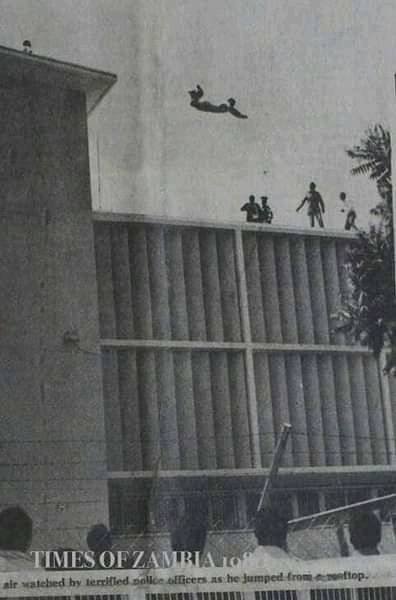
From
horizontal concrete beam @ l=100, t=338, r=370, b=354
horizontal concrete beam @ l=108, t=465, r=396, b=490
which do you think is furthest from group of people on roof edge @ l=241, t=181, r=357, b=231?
horizontal concrete beam @ l=108, t=465, r=396, b=490

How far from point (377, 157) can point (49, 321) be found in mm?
417

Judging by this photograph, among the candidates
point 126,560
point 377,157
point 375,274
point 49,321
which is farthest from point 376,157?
point 126,560

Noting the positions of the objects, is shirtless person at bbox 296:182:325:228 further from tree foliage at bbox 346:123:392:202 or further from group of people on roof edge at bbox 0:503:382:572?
group of people on roof edge at bbox 0:503:382:572

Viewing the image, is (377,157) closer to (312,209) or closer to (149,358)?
(312,209)

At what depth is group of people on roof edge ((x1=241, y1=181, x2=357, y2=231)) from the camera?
3.37ft

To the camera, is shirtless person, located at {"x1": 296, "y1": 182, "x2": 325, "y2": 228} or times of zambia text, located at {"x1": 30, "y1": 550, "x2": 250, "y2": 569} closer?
times of zambia text, located at {"x1": 30, "y1": 550, "x2": 250, "y2": 569}

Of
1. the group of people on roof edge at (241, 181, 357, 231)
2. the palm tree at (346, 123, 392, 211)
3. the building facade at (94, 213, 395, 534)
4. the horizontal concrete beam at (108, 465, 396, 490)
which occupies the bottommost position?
the horizontal concrete beam at (108, 465, 396, 490)

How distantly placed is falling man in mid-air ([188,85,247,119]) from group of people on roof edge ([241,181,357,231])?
10 centimetres

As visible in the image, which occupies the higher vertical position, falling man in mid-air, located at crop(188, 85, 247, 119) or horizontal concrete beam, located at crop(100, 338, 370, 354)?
falling man in mid-air, located at crop(188, 85, 247, 119)

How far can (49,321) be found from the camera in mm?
964

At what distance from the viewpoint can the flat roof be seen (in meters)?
0.99

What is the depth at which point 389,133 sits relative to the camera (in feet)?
3.43

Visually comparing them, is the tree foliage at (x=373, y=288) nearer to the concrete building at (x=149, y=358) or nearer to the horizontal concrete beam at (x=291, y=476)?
the concrete building at (x=149, y=358)

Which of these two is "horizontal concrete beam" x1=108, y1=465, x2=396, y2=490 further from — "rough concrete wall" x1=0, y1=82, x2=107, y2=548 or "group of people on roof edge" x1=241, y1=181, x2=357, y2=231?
"group of people on roof edge" x1=241, y1=181, x2=357, y2=231
